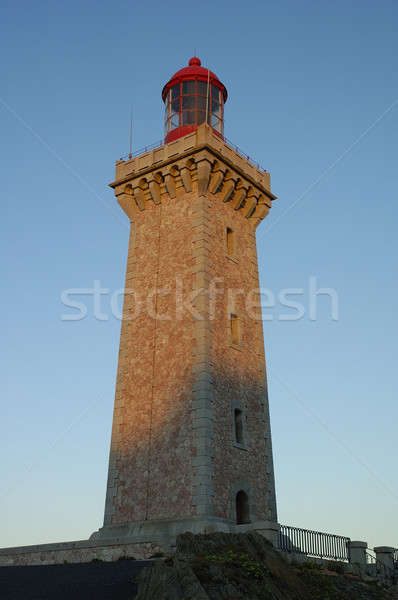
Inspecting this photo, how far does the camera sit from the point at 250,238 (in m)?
28.3

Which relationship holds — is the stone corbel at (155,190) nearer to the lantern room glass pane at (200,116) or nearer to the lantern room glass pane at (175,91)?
the lantern room glass pane at (200,116)

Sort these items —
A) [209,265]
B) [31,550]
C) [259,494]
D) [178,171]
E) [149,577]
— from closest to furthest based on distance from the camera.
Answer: [149,577], [31,550], [259,494], [209,265], [178,171]

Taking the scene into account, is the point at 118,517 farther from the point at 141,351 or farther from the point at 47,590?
the point at 47,590

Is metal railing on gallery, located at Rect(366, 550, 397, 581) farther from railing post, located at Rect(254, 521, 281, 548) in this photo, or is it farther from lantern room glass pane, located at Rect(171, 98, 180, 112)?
lantern room glass pane, located at Rect(171, 98, 180, 112)

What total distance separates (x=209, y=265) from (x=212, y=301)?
1.53m

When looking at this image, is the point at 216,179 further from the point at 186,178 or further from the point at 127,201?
the point at 127,201

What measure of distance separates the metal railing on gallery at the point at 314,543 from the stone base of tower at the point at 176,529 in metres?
→ 0.56

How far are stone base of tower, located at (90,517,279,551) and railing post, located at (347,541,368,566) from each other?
155 inches

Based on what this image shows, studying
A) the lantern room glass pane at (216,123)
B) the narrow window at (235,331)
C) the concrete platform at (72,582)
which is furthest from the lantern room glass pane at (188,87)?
the concrete platform at (72,582)

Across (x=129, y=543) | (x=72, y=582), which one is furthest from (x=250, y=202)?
(x=72, y=582)

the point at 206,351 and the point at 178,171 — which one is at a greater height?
the point at 178,171

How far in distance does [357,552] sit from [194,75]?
71.5 ft

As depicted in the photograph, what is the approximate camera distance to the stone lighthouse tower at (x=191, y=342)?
21250 millimetres

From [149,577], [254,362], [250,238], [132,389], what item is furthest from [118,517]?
[250,238]
